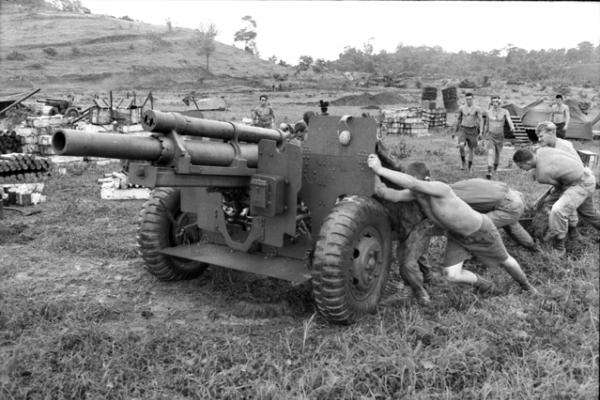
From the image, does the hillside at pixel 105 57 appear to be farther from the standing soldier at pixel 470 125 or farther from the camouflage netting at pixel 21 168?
the standing soldier at pixel 470 125

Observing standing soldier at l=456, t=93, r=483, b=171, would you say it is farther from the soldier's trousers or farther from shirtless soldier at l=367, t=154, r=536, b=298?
shirtless soldier at l=367, t=154, r=536, b=298

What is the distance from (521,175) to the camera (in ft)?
39.3

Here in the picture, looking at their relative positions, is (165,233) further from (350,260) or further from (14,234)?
(14,234)

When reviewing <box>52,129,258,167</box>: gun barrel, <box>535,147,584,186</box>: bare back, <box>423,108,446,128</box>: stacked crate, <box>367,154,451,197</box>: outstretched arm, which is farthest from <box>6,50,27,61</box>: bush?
Result: <box>367,154,451,197</box>: outstretched arm

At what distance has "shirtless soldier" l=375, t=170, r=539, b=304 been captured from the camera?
5184 millimetres

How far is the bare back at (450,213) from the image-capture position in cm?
500

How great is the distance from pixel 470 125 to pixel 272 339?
9444 millimetres

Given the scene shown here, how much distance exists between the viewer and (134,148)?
13.0 feet

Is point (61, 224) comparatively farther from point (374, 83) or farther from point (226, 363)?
point (374, 83)

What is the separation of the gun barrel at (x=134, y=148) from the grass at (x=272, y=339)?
1.31 m

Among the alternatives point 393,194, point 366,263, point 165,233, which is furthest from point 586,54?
point 165,233

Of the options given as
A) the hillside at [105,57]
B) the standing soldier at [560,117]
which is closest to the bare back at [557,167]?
the standing soldier at [560,117]

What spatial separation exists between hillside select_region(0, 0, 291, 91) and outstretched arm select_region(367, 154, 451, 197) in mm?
37374

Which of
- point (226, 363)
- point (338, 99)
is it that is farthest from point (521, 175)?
point (338, 99)
